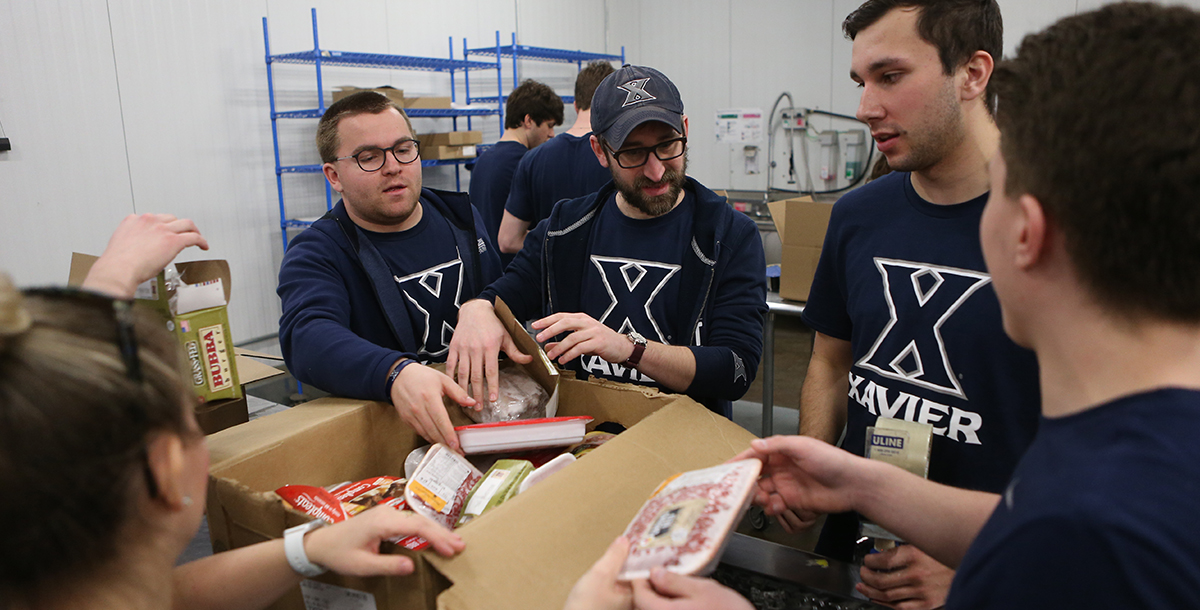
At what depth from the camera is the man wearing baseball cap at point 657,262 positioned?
4.84 feet

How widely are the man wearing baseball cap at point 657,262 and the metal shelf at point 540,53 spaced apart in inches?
153

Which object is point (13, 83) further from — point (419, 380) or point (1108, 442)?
point (1108, 442)

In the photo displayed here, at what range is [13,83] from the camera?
3.08 meters

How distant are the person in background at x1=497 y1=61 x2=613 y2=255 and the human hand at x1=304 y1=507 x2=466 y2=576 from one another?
219cm

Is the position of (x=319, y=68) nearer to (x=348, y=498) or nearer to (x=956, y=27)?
(x=348, y=498)

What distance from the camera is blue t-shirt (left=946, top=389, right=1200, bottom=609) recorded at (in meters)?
0.45

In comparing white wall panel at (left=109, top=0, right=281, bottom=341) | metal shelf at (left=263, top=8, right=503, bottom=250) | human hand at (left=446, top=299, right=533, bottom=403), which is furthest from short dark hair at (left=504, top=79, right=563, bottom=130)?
human hand at (left=446, top=299, right=533, bottom=403)

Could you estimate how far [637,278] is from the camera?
157cm

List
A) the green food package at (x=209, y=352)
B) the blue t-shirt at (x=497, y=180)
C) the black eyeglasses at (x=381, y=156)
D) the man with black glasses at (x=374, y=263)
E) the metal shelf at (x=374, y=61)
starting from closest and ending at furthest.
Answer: the green food package at (x=209, y=352) → the man with black glasses at (x=374, y=263) → the black eyeglasses at (x=381, y=156) → the blue t-shirt at (x=497, y=180) → the metal shelf at (x=374, y=61)

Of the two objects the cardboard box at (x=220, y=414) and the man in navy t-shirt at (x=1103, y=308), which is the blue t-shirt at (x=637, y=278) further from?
the man in navy t-shirt at (x=1103, y=308)

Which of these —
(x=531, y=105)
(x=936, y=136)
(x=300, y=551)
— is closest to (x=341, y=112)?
(x=300, y=551)

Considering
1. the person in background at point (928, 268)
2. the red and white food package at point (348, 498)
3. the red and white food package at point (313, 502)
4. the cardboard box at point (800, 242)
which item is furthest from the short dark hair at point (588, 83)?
the red and white food package at point (313, 502)

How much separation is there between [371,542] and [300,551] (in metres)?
0.10

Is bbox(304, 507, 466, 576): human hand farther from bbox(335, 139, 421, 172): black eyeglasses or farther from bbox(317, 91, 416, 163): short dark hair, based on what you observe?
bbox(317, 91, 416, 163): short dark hair
